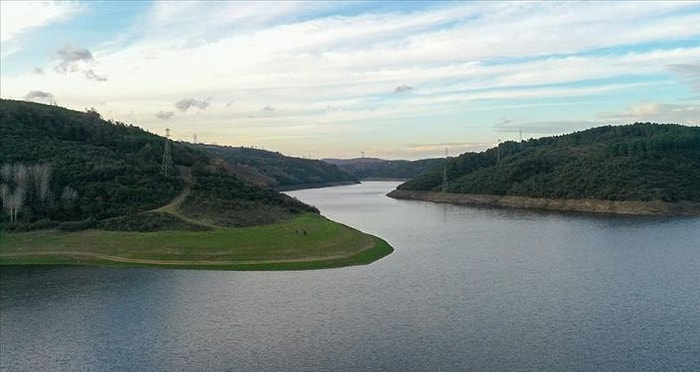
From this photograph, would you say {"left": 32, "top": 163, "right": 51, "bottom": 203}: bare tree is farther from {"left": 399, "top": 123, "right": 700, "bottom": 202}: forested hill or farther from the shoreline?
{"left": 399, "top": 123, "right": 700, "bottom": 202}: forested hill

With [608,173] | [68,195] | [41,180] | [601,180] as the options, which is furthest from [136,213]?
[608,173]

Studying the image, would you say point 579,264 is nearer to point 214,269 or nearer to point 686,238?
point 686,238

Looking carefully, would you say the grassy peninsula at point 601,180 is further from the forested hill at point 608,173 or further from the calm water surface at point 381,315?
the calm water surface at point 381,315

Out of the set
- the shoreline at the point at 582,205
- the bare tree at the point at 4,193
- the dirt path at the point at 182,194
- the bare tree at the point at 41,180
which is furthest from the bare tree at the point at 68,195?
the shoreline at the point at 582,205

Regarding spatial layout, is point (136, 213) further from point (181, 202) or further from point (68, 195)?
point (68, 195)

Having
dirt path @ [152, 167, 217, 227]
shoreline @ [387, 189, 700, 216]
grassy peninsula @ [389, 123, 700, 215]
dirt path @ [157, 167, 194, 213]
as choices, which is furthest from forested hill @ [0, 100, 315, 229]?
grassy peninsula @ [389, 123, 700, 215]
